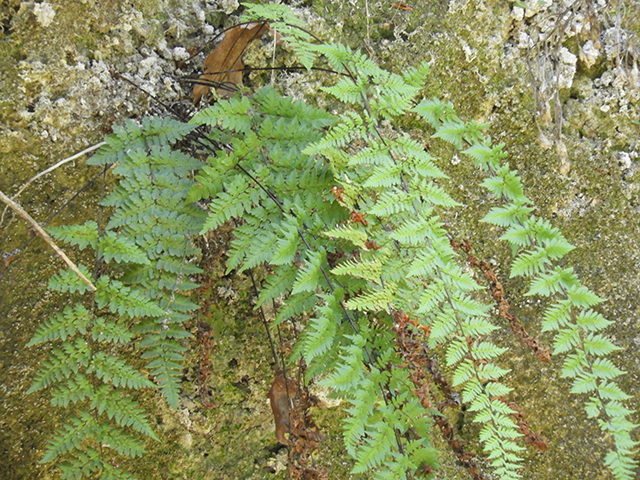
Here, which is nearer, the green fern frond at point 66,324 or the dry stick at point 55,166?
the green fern frond at point 66,324

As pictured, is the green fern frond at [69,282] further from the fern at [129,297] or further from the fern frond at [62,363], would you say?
the fern frond at [62,363]

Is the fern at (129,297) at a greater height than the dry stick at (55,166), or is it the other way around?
the dry stick at (55,166)

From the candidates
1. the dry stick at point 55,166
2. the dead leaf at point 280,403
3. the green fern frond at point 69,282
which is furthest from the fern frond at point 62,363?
the dead leaf at point 280,403

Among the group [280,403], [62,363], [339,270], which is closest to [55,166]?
[62,363]

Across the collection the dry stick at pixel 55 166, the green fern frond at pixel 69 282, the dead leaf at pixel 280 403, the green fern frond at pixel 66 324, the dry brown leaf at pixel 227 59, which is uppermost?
the dry brown leaf at pixel 227 59

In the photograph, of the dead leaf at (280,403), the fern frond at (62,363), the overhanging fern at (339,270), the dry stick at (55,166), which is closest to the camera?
the overhanging fern at (339,270)

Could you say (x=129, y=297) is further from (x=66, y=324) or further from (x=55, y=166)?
(x=55, y=166)

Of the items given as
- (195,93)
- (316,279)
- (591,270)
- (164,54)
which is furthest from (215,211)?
(591,270)

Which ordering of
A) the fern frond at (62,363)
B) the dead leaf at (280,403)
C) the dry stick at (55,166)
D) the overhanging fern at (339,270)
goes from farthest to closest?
the dead leaf at (280,403) < the dry stick at (55,166) < the fern frond at (62,363) < the overhanging fern at (339,270)

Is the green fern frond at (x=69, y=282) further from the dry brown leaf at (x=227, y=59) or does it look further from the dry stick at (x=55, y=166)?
the dry brown leaf at (x=227, y=59)
